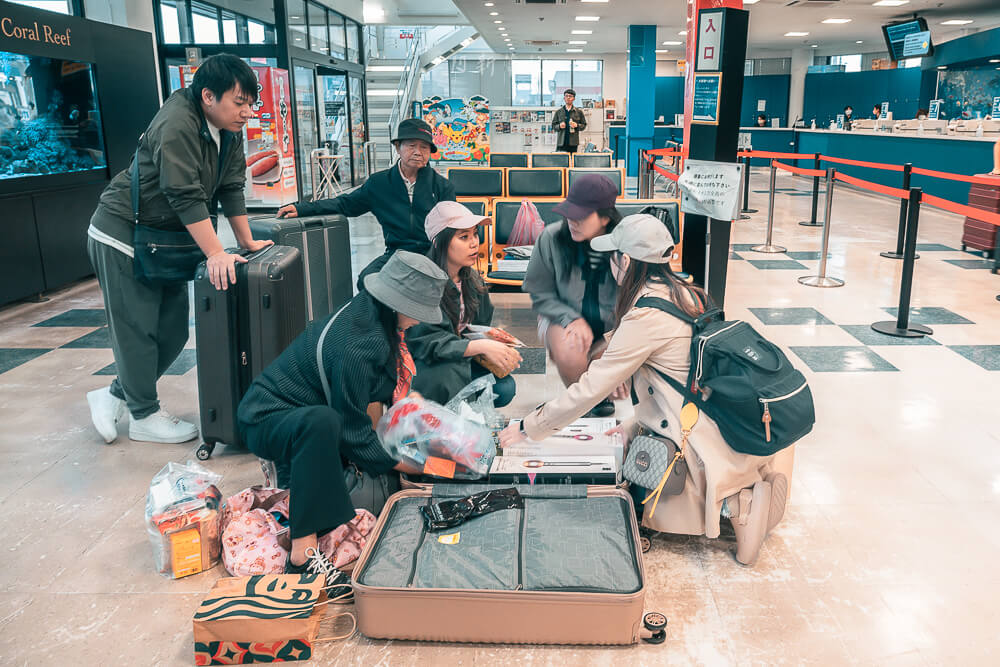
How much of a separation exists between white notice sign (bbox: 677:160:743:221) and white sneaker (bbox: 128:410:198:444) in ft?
9.46

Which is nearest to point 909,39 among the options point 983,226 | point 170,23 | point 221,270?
point 983,226

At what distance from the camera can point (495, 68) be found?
28922 mm

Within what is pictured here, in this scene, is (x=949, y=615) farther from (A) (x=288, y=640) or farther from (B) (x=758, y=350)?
(A) (x=288, y=640)

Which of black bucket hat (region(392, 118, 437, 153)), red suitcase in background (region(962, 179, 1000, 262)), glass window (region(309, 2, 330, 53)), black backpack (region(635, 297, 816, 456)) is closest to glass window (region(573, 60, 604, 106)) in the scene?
glass window (region(309, 2, 330, 53))

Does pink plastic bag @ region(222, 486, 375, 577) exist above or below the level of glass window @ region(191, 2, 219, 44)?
below

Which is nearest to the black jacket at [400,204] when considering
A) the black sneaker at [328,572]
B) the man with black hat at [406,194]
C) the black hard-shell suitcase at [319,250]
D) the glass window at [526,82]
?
Answer: the man with black hat at [406,194]

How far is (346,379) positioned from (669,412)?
1045 mm

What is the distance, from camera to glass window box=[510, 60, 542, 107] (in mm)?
29547

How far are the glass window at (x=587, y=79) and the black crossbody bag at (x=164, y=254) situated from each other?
92.2 ft

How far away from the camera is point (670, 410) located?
8.44 ft

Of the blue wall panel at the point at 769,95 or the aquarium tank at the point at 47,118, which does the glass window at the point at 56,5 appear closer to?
the aquarium tank at the point at 47,118

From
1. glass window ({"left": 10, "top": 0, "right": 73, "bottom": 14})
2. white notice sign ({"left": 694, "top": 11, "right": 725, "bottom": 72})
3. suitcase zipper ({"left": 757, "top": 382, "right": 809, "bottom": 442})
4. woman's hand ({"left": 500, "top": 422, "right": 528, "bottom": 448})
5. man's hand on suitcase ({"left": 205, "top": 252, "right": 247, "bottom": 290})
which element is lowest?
woman's hand ({"left": 500, "top": 422, "right": 528, "bottom": 448})

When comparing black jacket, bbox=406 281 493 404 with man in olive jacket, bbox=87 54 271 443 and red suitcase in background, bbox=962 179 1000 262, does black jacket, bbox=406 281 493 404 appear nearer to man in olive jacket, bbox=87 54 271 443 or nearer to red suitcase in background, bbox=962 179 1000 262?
man in olive jacket, bbox=87 54 271 443

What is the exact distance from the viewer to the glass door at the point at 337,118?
15609mm
